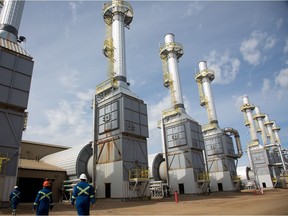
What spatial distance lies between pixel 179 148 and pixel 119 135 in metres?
13.8

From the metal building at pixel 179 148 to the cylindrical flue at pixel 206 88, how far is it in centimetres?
989

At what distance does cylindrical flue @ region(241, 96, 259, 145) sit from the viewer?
55.3 meters

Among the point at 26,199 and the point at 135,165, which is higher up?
the point at 135,165

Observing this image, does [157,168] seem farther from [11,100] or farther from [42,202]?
[42,202]

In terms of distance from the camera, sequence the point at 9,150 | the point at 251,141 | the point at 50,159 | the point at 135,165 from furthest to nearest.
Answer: the point at 251,141, the point at 50,159, the point at 135,165, the point at 9,150

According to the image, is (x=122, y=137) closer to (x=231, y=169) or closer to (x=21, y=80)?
(x=21, y=80)

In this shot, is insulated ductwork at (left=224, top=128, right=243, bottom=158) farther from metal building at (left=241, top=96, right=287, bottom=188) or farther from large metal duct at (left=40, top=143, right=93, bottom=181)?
large metal duct at (left=40, top=143, right=93, bottom=181)

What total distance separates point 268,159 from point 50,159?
49.5 meters

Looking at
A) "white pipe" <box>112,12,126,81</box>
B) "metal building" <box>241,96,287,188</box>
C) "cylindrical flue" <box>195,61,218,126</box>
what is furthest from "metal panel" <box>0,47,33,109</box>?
"metal building" <box>241,96,287,188</box>

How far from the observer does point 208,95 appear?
44906 mm

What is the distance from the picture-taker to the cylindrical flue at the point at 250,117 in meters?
55.3

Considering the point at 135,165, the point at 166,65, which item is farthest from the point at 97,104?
the point at 166,65

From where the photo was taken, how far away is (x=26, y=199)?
997 inches

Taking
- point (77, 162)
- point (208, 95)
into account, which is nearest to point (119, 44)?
point (77, 162)
